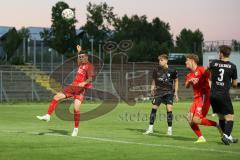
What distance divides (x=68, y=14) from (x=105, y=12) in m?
82.6

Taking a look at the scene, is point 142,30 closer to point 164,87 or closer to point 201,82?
point 164,87

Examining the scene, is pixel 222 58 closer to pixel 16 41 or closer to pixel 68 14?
pixel 68 14

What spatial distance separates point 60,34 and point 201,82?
82.5 m

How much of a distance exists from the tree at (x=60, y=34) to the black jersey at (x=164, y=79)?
76.0 metres

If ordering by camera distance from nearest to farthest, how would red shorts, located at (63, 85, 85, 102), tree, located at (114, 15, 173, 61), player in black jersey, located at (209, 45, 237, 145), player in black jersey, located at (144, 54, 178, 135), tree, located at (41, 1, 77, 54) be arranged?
player in black jersey, located at (209, 45, 237, 145) < red shorts, located at (63, 85, 85, 102) < player in black jersey, located at (144, 54, 178, 135) < tree, located at (41, 1, 77, 54) < tree, located at (114, 15, 173, 61)

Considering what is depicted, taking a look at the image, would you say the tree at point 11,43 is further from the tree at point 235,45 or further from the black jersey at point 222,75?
the black jersey at point 222,75

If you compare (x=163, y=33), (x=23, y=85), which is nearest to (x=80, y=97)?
(x=23, y=85)

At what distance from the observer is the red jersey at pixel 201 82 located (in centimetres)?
1527

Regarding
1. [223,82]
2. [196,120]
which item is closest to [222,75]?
[223,82]

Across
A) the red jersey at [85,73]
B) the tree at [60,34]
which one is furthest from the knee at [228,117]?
the tree at [60,34]

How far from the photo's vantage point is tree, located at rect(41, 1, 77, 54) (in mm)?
94863

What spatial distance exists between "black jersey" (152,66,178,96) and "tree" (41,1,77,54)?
7597 centimetres

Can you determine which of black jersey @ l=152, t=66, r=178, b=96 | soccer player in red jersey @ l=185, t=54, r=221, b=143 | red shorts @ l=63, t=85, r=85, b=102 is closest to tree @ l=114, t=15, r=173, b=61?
black jersey @ l=152, t=66, r=178, b=96

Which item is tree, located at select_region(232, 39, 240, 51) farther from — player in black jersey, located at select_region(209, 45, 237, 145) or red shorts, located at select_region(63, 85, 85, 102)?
player in black jersey, located at select_region(209, 45, 237, 145)
